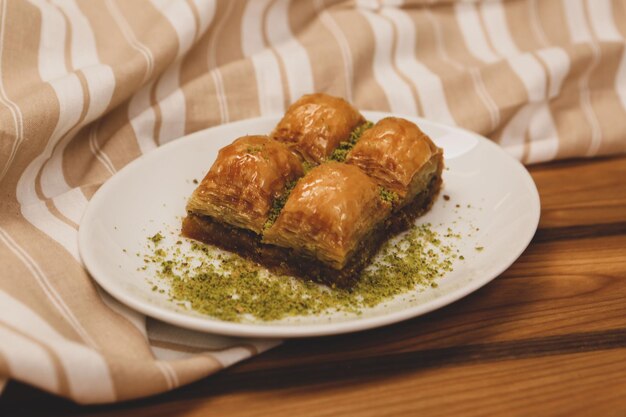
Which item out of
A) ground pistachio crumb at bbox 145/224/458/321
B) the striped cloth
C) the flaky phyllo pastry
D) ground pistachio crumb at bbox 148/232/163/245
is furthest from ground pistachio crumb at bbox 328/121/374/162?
ground pistachio crumb at bbox 148/232/163/245

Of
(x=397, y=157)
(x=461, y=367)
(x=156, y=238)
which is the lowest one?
(x=461, y=367)

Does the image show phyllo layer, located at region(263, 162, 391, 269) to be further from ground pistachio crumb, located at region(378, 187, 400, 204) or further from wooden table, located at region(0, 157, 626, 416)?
wooden table, located at region(0, 157, 626, 416)

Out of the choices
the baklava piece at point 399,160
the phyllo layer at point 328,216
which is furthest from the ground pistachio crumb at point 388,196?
the phyllo layer at point 328,216

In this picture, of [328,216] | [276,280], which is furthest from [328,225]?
[276,280]

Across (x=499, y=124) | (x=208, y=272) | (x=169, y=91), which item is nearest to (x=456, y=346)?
(x=208, y=272)

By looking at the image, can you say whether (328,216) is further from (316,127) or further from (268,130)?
(268,130)

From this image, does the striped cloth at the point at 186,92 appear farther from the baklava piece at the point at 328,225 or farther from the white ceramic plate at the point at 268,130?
the baklava piece at the point at 328,225

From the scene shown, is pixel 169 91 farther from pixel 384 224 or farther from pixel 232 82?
pixel 384 224
